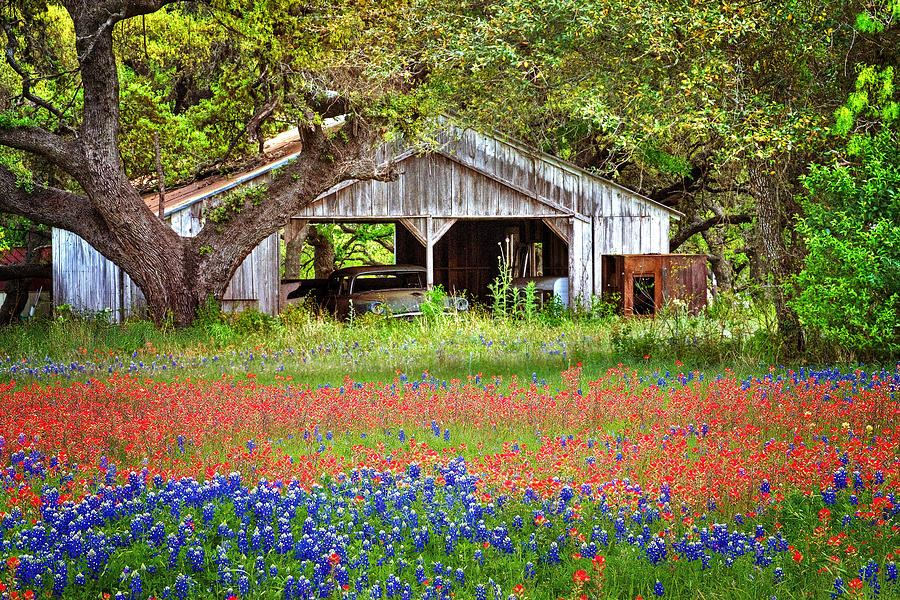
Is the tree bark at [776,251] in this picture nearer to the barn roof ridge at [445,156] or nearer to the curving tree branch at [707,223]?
the barn roof ridge at [445,156]

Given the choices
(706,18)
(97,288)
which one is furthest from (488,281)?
(706,18)

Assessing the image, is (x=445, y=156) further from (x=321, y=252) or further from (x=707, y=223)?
(x=321, y=252)

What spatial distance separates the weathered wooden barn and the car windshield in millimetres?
564

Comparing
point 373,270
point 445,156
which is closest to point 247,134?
point 373,270

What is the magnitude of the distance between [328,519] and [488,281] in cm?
2454

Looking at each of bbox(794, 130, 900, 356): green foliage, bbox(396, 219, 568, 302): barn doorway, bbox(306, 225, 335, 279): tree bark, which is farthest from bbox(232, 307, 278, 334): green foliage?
bbox(306, 225, 335, 279): tree bark

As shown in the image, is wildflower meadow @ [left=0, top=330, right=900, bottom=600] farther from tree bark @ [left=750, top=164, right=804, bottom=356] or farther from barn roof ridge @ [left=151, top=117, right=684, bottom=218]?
barn roof ridge @ [left=151, top=117, right=684, bottom=218]

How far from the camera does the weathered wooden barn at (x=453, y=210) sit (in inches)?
790

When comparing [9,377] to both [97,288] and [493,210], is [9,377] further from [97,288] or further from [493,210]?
[493,210]

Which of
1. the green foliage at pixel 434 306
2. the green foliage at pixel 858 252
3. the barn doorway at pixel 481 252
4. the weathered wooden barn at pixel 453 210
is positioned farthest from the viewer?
the barn doorway at pixel 481 252

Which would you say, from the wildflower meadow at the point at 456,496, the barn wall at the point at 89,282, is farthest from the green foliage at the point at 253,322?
the wildflower meadow at the point at 456,496

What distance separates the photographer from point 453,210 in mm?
21203

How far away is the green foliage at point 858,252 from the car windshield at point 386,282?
36.5 feet

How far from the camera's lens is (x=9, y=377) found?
10.7 metres
